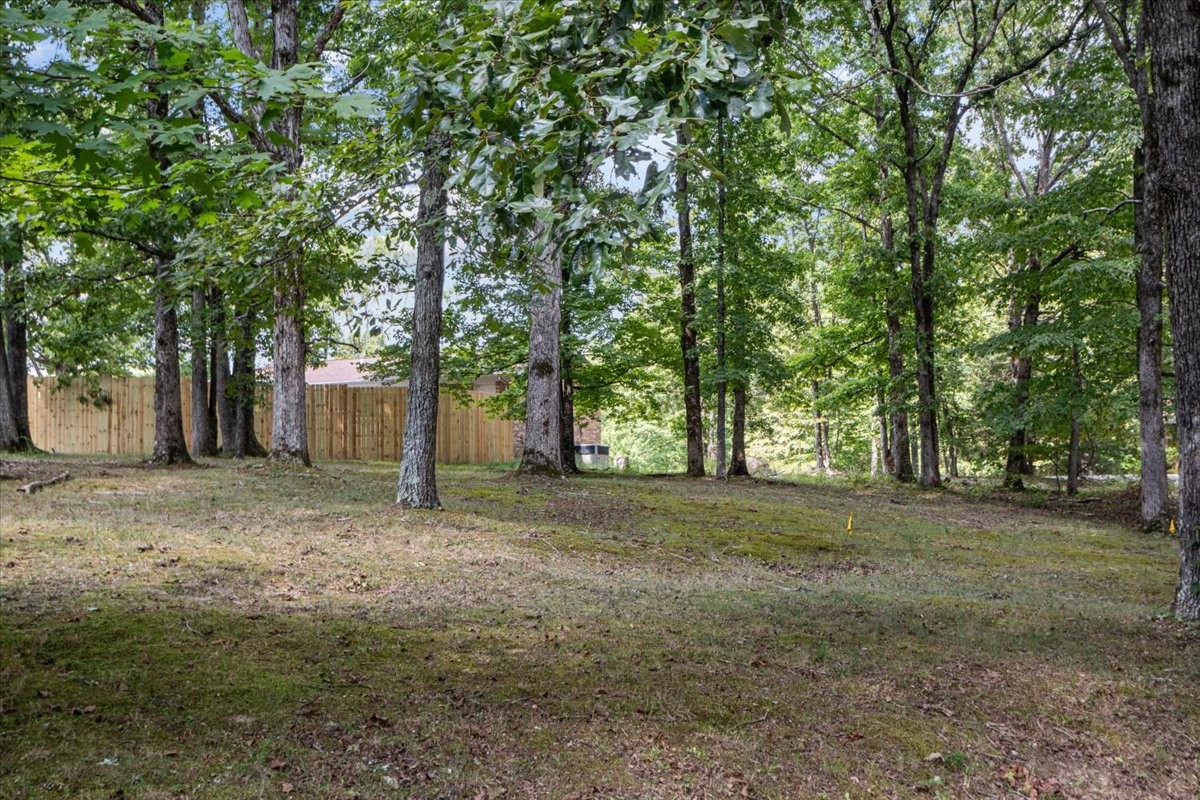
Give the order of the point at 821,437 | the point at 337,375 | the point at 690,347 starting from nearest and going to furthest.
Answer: the point at 690,347 < the point at 821,437 < the point at 337,375

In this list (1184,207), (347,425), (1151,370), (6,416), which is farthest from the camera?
(347,425)

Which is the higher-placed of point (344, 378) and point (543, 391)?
point (344, 378)

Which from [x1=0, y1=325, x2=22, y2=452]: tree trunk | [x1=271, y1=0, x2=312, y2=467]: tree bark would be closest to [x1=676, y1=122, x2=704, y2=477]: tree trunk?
[x1=271, y1=0, x2=312, y2=467]: tree bark

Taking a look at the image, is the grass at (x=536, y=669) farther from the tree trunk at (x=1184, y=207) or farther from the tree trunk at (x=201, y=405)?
the tree trunk at (x=201, y=405)

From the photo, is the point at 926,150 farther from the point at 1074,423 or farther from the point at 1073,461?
the point at 1073,461

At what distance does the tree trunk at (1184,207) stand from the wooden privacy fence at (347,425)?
1752cm

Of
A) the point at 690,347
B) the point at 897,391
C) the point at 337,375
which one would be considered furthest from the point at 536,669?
the point at 337,375

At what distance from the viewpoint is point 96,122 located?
120 inches

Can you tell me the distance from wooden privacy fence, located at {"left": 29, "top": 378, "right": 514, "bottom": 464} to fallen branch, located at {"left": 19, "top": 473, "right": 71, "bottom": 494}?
11972mm

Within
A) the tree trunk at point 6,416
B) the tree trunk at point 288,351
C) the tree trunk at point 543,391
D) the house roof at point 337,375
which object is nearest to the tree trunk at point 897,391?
the tree trunk at point 543,391

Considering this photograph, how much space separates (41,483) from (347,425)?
13.2 m

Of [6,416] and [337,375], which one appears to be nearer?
[6,416]

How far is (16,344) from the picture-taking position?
53.8ft

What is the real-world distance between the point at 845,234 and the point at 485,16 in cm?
1922
